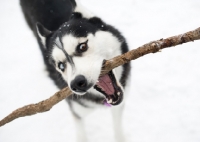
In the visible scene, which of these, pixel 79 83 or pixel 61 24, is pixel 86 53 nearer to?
pixel 79 83

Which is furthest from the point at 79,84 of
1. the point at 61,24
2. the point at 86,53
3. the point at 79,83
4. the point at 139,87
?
the point at 139,87

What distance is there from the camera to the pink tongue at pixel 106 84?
6.19 feet

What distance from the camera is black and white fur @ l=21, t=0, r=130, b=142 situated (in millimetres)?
1708

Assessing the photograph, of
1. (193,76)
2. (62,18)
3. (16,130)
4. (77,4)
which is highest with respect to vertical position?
(77,4)

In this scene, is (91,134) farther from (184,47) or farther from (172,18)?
(172,18)

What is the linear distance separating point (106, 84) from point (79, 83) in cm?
36

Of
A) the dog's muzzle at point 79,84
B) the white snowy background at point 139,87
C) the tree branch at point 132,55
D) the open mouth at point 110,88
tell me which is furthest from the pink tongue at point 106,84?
the white snowy background at point 139,87

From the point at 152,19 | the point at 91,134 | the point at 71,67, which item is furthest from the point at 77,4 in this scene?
the point at 152,19

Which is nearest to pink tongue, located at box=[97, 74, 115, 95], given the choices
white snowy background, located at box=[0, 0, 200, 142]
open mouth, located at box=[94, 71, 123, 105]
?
open mouth, located at box=[94, 71, 123, 105]

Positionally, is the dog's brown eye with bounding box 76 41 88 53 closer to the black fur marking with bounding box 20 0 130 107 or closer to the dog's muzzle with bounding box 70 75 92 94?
the black fur marking with bounding box 20 0 130 107

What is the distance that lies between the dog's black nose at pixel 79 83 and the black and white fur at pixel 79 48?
0.01m

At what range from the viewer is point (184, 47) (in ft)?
10.9

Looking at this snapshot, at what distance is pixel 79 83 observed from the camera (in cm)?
158

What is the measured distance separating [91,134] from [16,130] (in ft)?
3.04
